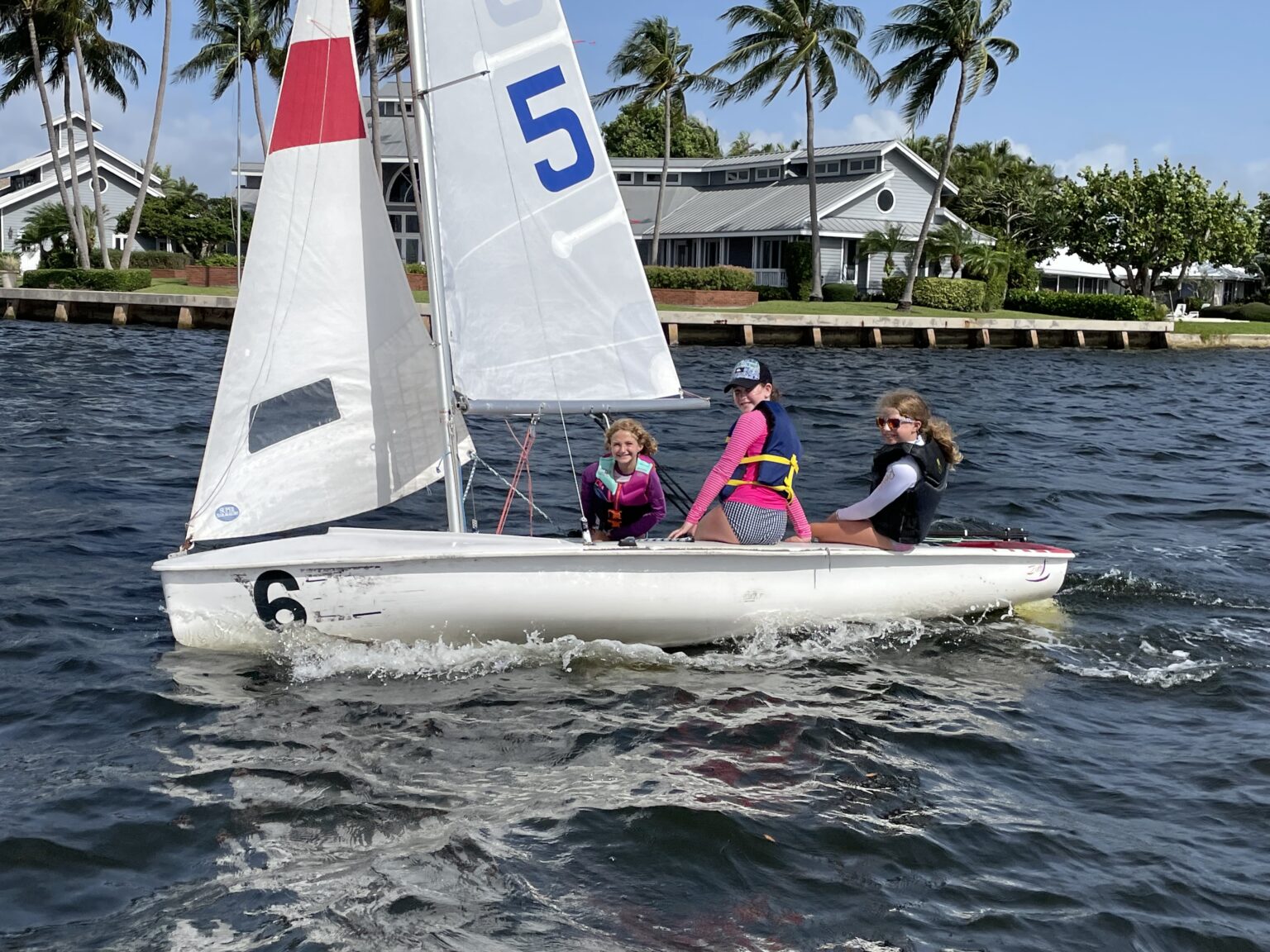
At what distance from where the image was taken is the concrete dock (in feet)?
101

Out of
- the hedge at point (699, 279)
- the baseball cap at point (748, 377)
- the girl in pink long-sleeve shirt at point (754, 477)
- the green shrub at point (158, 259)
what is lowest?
the girl in pink long-sleeve shirt at point (754, 477)

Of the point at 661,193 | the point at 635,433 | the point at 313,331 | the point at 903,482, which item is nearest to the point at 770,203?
the point at 661,193

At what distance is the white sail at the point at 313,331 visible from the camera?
23.6 ft

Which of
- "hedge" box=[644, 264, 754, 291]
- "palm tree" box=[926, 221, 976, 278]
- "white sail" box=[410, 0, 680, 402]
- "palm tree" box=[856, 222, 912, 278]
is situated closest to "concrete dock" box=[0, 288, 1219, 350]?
"hedge" box=[644, 264, 754, 291]

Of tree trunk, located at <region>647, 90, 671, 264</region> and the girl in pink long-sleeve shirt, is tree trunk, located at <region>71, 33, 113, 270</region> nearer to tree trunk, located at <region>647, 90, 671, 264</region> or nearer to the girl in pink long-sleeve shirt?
tree trunk, located at <region>647, 90, 671, 264</region>

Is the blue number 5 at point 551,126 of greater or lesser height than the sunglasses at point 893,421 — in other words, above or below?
above

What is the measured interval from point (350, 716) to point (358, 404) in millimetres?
1963

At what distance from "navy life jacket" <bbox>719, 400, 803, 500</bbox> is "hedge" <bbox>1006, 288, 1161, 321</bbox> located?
104 feet

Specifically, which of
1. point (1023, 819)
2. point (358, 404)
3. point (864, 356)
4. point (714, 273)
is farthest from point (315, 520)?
point (714, 273)

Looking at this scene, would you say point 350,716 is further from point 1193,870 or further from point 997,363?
point 997,363

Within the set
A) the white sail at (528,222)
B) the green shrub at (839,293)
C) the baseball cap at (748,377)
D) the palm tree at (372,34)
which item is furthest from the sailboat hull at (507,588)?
the green shrub at (839,293)

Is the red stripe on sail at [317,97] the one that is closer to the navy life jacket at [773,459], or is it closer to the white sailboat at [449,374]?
the white sailboat at [449,374]

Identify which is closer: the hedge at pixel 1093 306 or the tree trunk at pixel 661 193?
the hedge at pixel 1093 306

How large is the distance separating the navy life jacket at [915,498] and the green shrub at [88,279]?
31444 millimetres
